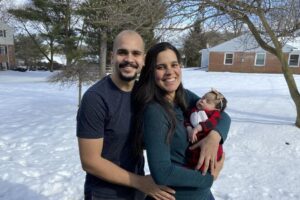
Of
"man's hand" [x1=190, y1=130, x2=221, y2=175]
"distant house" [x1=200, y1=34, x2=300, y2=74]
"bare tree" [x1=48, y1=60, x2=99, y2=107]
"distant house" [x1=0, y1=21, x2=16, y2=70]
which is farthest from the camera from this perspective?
"distant house" [x1=0, y1=21, x2=16, y2=70]

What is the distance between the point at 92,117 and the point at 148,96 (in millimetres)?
359

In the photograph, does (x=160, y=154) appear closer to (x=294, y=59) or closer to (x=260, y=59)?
(x=260, y=59)

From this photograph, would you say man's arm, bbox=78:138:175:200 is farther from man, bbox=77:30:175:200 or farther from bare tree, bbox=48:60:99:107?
bare tree, bbox=48:60:99:107

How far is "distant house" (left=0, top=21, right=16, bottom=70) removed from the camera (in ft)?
157

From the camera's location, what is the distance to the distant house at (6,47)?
1878 inches

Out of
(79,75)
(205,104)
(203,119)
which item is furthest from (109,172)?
(79,75)

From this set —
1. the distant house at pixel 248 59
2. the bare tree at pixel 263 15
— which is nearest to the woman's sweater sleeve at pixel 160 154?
the bare tree at pixel 263 15

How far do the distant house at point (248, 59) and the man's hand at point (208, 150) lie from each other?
96.1 ft

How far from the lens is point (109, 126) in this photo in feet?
5.95

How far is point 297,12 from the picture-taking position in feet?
22.8

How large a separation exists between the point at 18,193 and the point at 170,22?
4.84 meters

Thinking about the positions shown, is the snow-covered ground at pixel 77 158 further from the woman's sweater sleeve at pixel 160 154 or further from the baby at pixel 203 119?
the woman's sweater sleeve at pixel 160 154

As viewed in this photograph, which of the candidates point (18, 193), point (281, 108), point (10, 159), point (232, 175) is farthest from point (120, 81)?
point (281, 108)

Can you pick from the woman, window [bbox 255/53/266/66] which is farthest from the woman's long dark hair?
window [bbox 255/53/266/66]
